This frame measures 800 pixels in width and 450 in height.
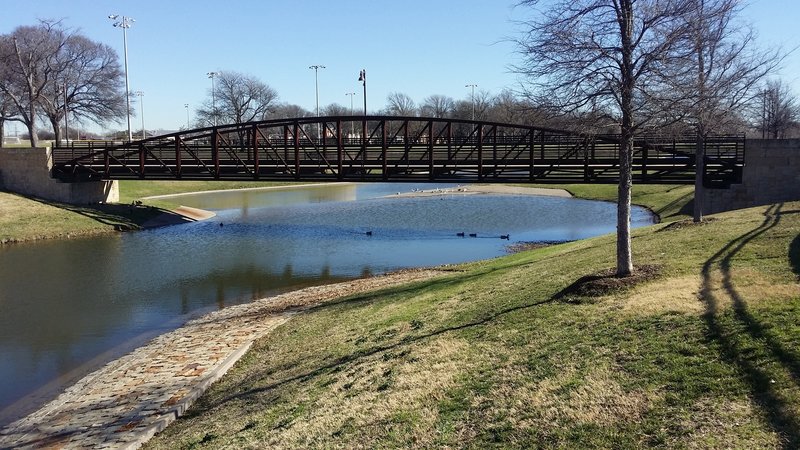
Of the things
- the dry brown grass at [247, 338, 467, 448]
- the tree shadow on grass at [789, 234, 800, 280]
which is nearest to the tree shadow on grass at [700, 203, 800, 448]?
the tree shadow on grass at [789, 234, 800, 280]

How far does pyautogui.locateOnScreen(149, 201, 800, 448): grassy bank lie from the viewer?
568 centimetres

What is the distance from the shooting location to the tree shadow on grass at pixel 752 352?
5094mm

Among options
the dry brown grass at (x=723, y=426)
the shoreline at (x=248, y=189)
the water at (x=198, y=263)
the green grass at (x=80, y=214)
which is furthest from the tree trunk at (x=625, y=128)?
the shoreline at (x=248, y=189)

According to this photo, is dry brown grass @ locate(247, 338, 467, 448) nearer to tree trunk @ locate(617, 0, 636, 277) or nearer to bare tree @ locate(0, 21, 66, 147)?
tree trunk @ locate(617, 0, 636, 277)

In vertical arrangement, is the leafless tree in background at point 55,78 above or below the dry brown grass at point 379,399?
above

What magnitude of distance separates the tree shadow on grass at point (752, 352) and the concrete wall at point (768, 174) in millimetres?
13769

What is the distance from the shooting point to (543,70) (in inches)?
421

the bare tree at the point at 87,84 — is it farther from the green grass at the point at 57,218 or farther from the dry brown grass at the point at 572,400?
the dry brown grass at the point at 572,400

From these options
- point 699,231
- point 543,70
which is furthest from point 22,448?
point 699,231

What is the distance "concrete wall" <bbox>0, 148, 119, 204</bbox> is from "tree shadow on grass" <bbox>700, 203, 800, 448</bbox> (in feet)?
142

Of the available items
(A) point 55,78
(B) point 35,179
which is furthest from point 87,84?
(B) point 35,179

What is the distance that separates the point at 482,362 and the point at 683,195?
129 ft

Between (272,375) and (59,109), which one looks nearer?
(272,375)

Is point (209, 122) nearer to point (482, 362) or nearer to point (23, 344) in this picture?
point (23, 344)
